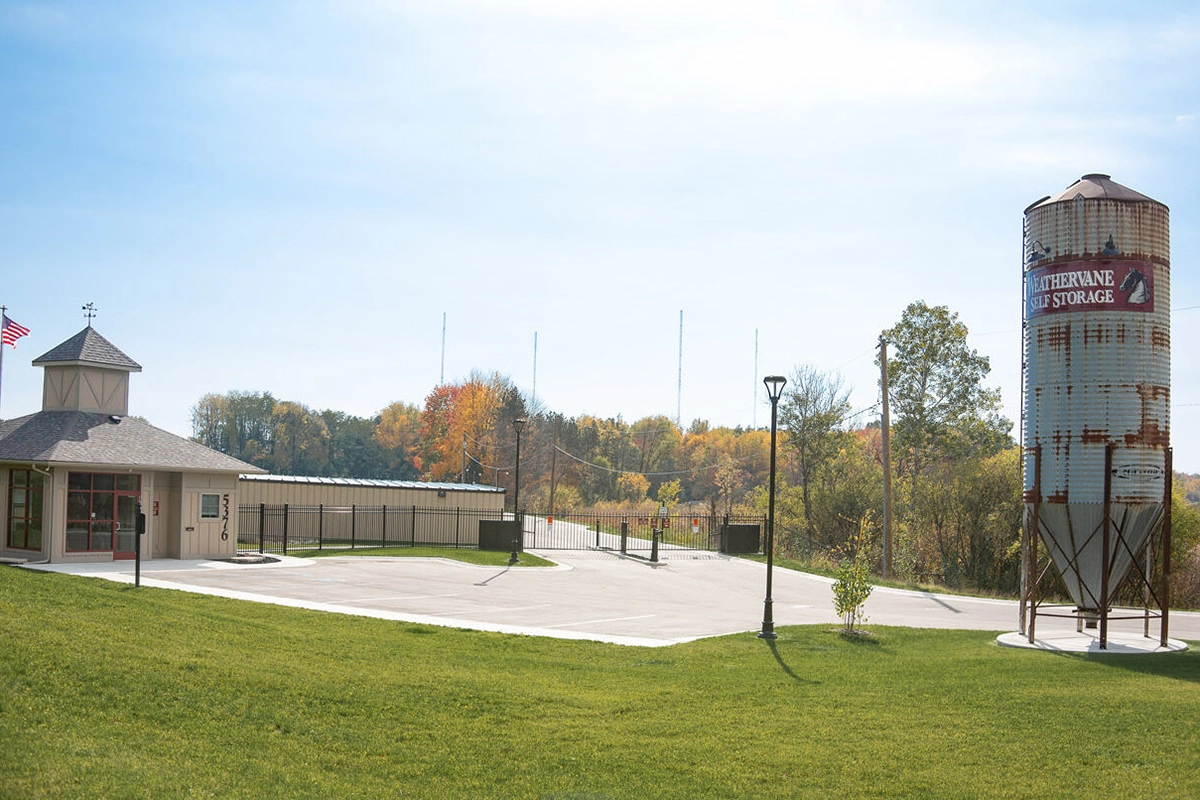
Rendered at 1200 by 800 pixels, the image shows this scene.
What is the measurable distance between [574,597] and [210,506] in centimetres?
1317

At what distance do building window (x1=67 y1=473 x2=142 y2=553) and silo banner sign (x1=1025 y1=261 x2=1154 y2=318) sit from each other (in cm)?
2380

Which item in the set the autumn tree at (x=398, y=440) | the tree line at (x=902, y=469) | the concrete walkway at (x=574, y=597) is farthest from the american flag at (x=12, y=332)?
the autumn tree at (x=398, y=440)

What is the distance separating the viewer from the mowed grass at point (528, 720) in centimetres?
779

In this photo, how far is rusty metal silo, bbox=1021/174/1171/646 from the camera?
53.5 feet

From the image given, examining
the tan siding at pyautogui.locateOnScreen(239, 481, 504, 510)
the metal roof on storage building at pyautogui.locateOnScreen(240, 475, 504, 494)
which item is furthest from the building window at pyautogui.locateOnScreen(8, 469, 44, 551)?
the tan siding at pyautogui.locateOnScreen(239, 481, 504, 510)

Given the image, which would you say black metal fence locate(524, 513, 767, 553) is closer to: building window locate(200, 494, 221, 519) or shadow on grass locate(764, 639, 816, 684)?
building window locate(200, 494, 221, 519)

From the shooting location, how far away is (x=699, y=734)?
9.82 metres

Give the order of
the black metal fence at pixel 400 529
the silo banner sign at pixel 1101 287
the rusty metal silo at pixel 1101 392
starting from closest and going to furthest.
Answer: the rusty metal silo at pixel 1101 392 → the silo banner sign at pixel 1101 287 → the black metal fence at pixel 400 529

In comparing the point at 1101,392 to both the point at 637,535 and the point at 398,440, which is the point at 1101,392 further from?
the point at 398,440

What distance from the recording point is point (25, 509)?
2756cm

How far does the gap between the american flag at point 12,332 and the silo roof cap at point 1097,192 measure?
91.3 feet

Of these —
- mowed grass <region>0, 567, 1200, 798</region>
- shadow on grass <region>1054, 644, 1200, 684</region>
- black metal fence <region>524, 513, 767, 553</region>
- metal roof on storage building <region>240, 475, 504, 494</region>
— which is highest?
metal roof on storage building <region>240, 475, 504, 494</region>

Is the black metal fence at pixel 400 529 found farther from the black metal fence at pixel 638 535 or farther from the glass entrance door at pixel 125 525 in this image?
the glass entrance door at pixel 125 525

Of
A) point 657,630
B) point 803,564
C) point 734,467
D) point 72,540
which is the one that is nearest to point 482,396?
point 734,467
